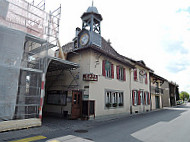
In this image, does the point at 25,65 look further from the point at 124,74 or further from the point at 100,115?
the point at 124,74

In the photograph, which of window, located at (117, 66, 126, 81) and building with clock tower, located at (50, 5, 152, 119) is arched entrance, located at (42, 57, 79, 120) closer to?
building with clock tower, located at (50, 5, 152, 119)

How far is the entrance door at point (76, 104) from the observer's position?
10.6 metres

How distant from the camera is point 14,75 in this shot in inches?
275

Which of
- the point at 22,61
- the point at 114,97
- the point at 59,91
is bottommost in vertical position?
the point at 114,97

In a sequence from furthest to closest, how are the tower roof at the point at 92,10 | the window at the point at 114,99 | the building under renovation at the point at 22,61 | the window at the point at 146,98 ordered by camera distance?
the window at the point at 146,98
the tower roof at the point at 92,10
the window at the point at 114,99
the building under renovation at the point at 22,61

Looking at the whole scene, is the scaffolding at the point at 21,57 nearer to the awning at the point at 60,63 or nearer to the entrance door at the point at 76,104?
the awning at the point at 60,63

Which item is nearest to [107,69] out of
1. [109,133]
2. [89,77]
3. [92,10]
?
[89,77]

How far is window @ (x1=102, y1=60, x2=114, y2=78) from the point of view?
499 inches

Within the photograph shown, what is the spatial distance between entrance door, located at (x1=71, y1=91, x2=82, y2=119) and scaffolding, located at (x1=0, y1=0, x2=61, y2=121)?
3.07 m

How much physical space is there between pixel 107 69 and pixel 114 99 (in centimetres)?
327

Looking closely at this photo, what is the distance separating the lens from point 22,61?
25.1 feet

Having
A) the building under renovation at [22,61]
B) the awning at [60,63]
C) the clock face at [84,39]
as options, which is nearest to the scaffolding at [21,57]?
the building under renovation at [22,61]

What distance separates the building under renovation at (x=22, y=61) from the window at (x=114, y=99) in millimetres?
6537

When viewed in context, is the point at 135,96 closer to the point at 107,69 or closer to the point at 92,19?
the point at 107,69
